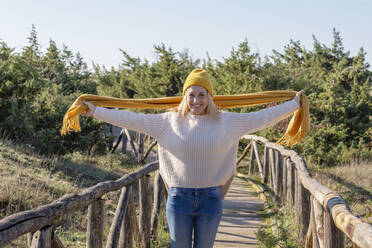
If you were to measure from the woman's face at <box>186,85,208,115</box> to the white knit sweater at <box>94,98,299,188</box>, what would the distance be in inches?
2.0

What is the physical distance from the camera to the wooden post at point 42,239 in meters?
2.52

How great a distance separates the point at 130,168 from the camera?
459 inches

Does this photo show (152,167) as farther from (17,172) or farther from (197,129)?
(17,172)

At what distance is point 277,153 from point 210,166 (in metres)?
6.06

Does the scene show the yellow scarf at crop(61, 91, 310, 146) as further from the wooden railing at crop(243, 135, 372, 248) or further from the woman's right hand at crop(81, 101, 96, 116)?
the wooden railing at crop(243, 135, 372, 248)

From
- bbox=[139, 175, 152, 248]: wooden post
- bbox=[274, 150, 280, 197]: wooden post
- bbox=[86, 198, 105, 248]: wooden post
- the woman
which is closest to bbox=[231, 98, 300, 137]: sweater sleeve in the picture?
the woman

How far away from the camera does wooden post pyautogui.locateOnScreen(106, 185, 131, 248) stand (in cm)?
399

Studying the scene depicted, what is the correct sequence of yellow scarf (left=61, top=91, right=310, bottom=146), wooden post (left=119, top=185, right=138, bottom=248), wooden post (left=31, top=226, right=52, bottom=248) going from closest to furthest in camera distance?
wooden post (left=31, top=226, right=52, bottom=248), yellow scarf (left=61, top=91, right=310, bottom=146), wooden post (left=119, top=185, right=138, bottom=248)

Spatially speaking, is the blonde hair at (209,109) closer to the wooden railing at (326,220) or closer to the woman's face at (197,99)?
the woman's face at (197,99)

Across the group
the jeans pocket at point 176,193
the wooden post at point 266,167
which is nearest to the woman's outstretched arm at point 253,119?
the jeans pocket at point 176,193

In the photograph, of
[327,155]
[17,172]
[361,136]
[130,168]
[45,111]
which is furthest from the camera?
[361,136]

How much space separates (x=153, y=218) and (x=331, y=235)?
2.87 meters

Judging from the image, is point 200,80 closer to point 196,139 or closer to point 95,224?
point 196,139

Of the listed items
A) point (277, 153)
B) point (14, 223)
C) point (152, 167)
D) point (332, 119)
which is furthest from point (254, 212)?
point (332, 119)
